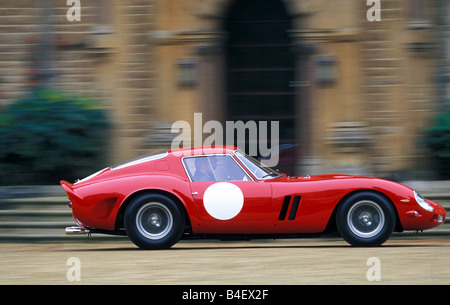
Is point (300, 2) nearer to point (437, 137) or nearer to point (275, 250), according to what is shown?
point (437, 137)

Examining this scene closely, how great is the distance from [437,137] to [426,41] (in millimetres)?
1695

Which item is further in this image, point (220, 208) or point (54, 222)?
point (54, 222)

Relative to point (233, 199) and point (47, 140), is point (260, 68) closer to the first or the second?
point (47, 140)

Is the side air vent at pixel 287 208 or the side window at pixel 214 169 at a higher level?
the side window at pixel 214 169

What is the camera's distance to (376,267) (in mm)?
6664

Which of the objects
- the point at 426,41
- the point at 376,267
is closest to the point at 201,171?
the point at 376,267

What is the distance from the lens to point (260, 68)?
43.6 feet

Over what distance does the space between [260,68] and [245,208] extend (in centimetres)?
582

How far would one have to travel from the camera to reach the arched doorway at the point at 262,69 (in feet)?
43.3

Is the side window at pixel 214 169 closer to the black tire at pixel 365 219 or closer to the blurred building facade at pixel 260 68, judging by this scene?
the black tire at pixel 365 219

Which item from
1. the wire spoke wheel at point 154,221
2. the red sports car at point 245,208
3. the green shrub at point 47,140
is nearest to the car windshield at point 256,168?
the red sports car at point 245,208

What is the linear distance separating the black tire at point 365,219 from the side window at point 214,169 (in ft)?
3.73

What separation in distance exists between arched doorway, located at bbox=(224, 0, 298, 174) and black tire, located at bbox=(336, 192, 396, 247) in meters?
5.25

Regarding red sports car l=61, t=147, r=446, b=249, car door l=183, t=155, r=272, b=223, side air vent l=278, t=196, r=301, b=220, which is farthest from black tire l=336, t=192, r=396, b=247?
car door l=183, t=155, r=272, b=223
